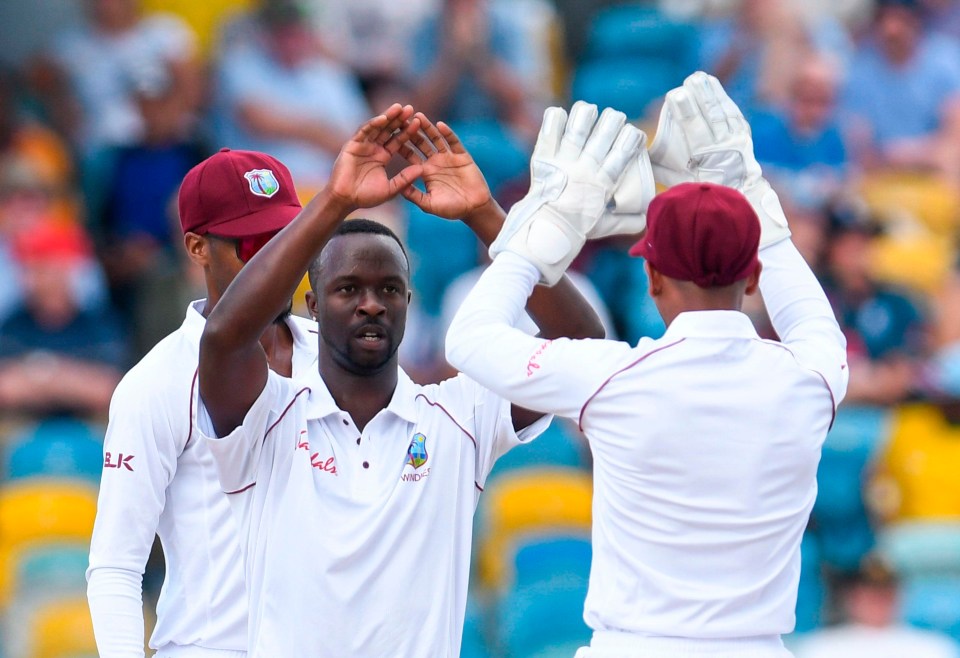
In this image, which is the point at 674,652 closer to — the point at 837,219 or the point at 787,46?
the point at 837,219

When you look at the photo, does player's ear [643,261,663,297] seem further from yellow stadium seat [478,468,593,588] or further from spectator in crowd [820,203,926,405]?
spectator in crowd [820,203,926,405]

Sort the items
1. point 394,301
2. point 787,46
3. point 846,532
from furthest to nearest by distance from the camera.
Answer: point 787,46 < point 846,532 < point 394,301

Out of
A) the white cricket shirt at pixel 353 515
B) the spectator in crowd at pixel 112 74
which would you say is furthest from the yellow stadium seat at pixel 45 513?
the white cricket shirt at pixel 353 515

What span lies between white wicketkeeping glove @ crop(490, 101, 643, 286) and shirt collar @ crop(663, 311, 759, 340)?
11.2 inches

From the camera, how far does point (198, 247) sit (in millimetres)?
3492

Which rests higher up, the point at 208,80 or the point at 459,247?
the point at 208,80

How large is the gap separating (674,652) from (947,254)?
6.53 m

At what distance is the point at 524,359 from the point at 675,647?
2.06 feet

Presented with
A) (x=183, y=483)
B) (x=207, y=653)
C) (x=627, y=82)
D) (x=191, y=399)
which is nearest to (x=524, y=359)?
(x=191, y=399)

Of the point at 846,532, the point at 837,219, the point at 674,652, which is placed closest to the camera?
the point at 674,652

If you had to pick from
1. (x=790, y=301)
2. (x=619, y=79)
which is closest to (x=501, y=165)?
(x=619, y=79)

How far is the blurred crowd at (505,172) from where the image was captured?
23.5 ft

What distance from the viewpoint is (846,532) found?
23.9ft

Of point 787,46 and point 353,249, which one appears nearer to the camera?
point 353,249
